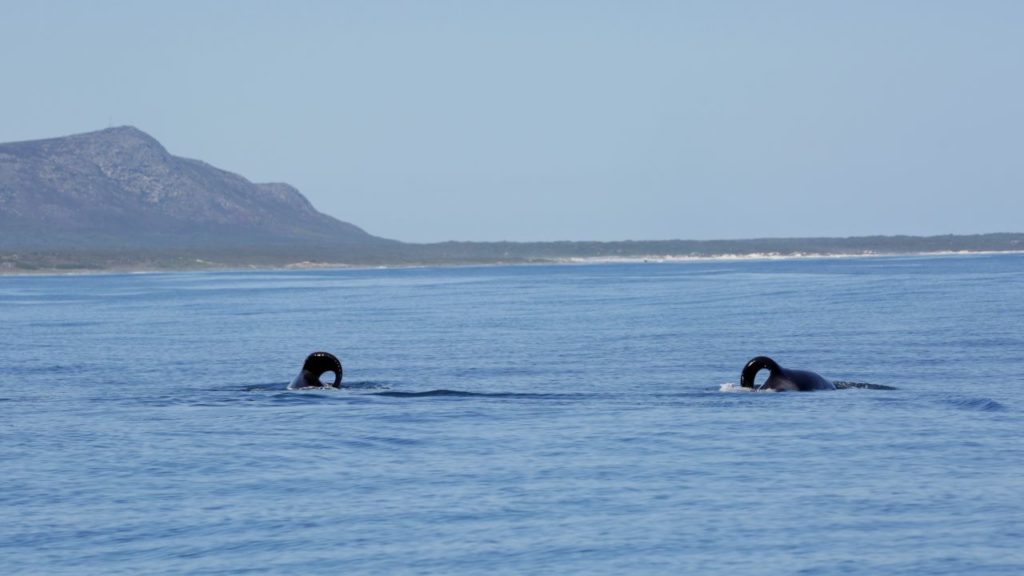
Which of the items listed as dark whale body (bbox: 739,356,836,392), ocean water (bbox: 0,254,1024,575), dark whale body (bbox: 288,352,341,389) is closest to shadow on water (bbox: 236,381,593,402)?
ocean water (bbox: 0,254,1024,575)

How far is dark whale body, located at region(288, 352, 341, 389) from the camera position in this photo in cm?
3512

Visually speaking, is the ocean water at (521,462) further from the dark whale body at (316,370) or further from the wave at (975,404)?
the dark whale body at (316,370)

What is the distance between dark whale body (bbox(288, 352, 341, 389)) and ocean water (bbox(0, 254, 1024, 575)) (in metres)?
0.65

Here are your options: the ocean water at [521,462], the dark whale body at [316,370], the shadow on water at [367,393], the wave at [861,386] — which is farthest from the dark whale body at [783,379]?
the dark whale body at [316,370]

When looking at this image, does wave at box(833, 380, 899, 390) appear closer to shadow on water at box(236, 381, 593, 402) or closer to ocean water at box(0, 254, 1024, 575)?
ocean water at box(0, 254, 1024, 575)

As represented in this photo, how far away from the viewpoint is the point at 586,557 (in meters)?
16.8

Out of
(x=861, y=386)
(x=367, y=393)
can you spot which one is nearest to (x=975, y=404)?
(x=861, y=386)

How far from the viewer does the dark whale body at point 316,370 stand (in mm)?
35125

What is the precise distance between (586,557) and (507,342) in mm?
36386

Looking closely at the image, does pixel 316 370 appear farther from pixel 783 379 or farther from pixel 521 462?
pixel 521 462

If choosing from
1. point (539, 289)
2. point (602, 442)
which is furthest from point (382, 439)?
point (539, 289)

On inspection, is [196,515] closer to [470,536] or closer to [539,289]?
[470,536]

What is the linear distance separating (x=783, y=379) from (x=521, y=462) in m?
11.2

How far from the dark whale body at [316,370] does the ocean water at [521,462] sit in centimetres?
65
